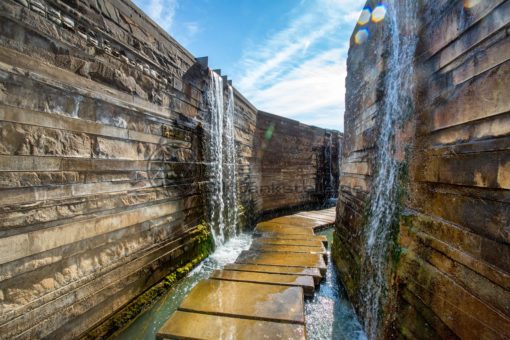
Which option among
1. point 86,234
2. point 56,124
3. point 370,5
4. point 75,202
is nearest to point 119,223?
point 86,234

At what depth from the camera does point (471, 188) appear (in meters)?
1.64

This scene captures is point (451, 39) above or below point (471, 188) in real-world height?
above

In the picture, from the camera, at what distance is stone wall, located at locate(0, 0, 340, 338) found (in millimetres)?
1997

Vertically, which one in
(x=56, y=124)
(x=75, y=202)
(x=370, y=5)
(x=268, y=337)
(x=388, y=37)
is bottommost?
(x=268, y=337)

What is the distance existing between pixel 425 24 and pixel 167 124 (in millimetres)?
3630

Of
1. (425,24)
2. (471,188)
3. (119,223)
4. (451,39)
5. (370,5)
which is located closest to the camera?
(471,188)

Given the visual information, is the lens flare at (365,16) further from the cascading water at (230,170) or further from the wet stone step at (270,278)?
the wet stone step at (270,278)

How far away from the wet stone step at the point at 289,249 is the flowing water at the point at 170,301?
666mm

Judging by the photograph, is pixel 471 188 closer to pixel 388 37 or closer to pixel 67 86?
pixel 388 37

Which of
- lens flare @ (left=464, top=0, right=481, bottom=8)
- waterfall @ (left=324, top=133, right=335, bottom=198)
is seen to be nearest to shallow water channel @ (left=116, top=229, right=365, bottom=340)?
lens flare @ (left=464, top=0, right=481, bottom=8)

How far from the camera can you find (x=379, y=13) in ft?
11.4

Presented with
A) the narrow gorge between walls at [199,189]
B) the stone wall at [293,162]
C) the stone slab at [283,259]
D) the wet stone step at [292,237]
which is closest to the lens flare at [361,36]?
the narrow gorge between walls at [199,189]

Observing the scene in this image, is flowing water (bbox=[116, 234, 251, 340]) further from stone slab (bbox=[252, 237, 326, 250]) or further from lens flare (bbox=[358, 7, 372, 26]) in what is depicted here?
lens flare (bbox=[358, 7, 372, 26])

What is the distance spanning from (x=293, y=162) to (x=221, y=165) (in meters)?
5.37
